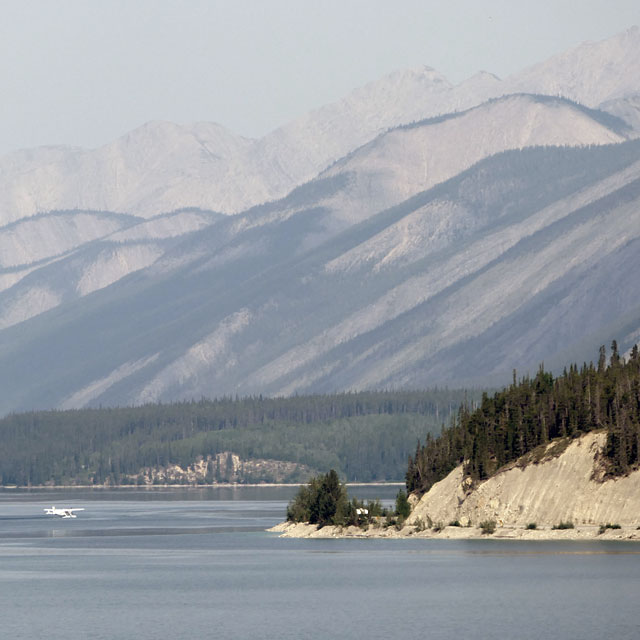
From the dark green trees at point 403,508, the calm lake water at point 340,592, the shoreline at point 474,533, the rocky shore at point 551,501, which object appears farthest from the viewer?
the dark green trees at point 403,508

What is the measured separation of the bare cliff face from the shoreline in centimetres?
105

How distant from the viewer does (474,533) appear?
162875 mm

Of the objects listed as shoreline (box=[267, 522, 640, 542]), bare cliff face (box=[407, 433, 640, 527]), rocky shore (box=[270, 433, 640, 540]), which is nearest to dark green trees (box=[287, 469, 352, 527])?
shoreline (box=[267, 522, 640, 542])

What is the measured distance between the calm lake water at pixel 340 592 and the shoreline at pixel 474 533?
101 cm

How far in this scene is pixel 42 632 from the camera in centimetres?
11406

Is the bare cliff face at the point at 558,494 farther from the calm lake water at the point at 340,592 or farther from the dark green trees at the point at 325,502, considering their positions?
the dark green trees at the point at 325,502

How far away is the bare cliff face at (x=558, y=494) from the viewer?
506 feet

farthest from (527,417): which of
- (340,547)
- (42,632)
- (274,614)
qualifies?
(42,632)

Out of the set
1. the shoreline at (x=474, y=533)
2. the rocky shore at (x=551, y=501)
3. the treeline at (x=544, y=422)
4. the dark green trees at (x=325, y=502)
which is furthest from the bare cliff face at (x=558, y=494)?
the dark green trees at (x=325, y=502)

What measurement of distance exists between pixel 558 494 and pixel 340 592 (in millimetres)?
31520

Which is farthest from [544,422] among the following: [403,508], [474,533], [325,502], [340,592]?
[340,592]

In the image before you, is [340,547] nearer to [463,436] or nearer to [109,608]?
[463,436]

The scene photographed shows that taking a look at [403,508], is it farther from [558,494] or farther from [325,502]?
[558,494]

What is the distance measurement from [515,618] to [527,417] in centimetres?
5118
